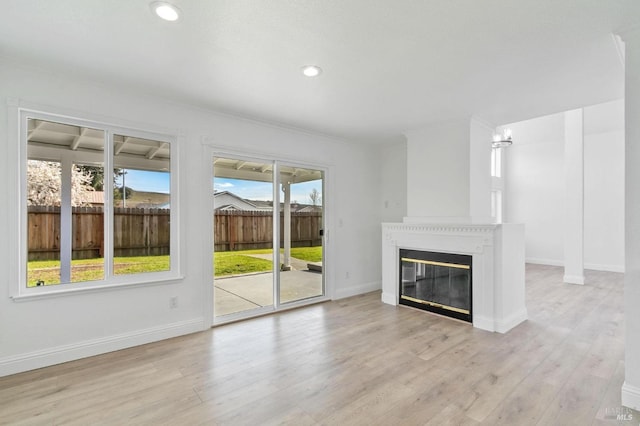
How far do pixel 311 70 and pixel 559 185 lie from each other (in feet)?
27.0

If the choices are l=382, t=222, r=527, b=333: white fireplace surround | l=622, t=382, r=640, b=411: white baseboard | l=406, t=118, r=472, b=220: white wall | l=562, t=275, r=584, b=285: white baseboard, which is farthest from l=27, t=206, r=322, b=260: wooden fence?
l=562, t=275, r=584, b=285: white baseboard

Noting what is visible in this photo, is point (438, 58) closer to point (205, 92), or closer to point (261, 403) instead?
point (205, 92)

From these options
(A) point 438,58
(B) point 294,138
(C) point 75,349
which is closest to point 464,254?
(A) point 438,58

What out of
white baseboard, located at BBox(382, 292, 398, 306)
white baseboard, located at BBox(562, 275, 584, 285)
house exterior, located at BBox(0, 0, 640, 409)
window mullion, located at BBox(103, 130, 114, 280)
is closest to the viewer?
house exterior, located at BBox(0, 0, 640, 409)

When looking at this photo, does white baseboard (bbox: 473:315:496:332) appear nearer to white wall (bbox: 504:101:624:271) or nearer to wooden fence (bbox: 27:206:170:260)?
wooden fence (bbox: 27:206:170:260)

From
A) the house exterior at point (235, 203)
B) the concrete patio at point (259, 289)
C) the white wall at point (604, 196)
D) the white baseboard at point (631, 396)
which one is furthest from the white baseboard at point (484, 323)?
the white wall at point (604, 196)

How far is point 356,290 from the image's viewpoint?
526 cm

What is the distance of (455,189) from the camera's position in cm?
411

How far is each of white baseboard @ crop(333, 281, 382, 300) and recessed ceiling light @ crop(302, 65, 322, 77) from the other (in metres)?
3.40

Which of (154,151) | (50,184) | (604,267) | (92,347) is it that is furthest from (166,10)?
(604,267)

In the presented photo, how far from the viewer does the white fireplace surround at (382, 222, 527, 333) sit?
3562mm

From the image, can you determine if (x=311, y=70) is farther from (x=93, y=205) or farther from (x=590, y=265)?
(x=590, y=265)

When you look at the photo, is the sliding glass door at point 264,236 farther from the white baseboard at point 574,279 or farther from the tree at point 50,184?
the white baseboard at point 574,279

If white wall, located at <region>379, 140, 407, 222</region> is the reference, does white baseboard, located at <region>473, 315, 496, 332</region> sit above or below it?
below
